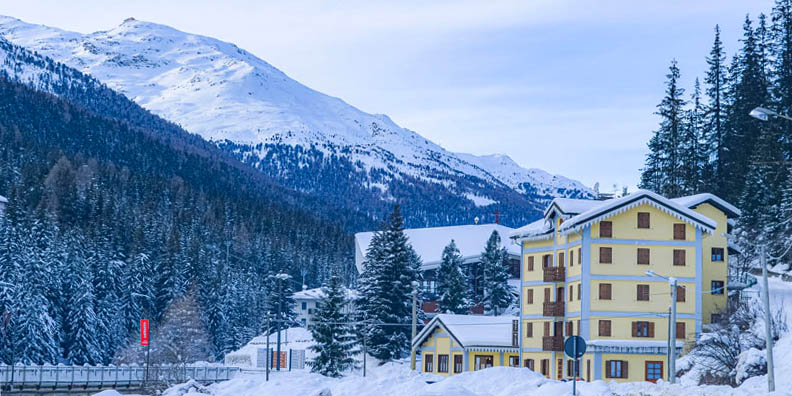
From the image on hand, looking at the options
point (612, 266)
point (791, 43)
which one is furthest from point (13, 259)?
point (791, 43)

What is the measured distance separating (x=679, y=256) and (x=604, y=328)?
6.30 metres

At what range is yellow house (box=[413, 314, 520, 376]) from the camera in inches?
3103

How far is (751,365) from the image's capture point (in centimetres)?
4775

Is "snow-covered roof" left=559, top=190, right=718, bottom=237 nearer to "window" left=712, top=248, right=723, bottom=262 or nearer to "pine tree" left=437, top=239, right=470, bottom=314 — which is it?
"window" left=712, top=248, right=723, bottom=262

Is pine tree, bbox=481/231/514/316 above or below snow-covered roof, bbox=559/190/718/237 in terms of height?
below

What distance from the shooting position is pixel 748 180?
8375 centimetres

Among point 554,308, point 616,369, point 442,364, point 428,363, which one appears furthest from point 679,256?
point 428,363

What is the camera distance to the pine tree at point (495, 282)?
359ft

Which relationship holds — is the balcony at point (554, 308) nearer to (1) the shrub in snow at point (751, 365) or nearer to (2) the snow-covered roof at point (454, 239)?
(1) the shrub in snow at point (751, 365)

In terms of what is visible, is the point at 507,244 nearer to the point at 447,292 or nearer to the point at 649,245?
the point at 447,292

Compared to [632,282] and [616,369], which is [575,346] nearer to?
[616,369]

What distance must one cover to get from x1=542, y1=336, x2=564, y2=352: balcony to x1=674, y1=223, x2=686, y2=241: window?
32.0ft

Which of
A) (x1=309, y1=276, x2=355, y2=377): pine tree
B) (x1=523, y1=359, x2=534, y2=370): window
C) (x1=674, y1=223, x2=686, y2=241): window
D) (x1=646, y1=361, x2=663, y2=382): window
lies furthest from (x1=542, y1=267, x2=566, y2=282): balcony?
(x1=309, y1=276, x2=355, y2=377): pine tree

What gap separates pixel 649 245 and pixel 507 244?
5557 cm
